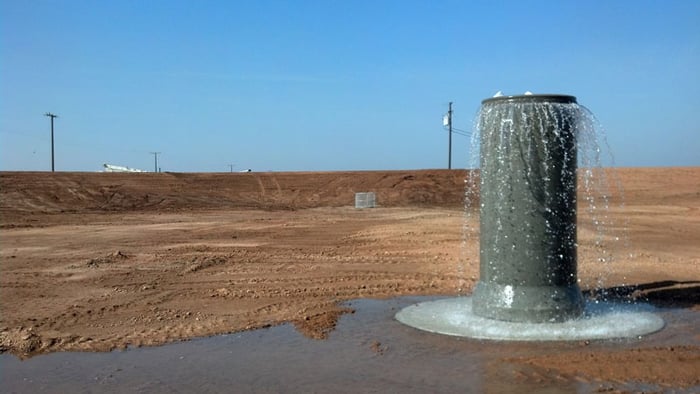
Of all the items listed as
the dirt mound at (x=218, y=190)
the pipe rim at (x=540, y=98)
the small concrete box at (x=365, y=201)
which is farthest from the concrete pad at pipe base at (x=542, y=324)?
the dirt mound at (x=218, y=190)

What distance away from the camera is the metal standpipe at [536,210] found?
6886 mm

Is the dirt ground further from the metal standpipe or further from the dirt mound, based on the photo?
the dirt mound

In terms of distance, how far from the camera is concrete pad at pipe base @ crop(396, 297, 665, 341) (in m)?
6.25

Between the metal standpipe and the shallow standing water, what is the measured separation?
37.5 inches

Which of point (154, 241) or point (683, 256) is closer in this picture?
point (683, 256)

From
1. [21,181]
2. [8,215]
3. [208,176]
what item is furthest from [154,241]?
[208,176]

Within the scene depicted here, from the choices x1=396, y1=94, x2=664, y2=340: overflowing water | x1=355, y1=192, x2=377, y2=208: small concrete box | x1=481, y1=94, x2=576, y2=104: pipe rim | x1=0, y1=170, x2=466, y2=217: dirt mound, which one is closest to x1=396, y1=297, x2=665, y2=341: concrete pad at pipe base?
x1=396, y1=94, x2=664, y2=340: overflowing water

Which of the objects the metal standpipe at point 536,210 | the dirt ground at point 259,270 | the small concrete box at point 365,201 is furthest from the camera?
the small concrete box at point 365,201

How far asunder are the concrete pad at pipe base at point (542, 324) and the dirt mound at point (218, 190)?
81.1 feet

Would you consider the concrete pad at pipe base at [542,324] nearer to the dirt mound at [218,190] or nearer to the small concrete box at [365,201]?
the small concrete box at [365,201]

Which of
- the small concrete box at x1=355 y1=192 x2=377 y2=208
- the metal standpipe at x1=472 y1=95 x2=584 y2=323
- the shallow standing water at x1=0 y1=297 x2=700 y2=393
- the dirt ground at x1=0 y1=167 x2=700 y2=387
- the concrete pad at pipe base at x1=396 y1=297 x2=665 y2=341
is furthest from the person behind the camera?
the small concrete box at x1=355 y1=192 x2=377 y2=208

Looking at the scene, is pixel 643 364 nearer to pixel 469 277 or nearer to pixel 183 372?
pixel 183 372

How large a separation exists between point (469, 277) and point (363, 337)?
4.19 meters

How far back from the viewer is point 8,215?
2597 centimetres
